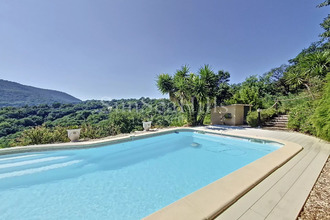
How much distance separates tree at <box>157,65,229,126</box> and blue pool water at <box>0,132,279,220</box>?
173 inches

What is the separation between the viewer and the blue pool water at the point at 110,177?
91.6 inches

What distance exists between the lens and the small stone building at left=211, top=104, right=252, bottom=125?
33.0ft

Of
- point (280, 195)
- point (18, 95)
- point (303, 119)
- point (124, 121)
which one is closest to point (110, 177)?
point (280, 195)

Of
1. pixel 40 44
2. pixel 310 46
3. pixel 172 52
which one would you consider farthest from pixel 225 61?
pixel 310 46

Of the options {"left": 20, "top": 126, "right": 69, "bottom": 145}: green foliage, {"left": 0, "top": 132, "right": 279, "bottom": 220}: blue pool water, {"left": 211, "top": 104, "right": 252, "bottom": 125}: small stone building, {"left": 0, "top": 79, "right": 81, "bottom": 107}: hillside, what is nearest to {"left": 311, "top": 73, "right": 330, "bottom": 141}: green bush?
{"left": 0, "top": 132, "right": 279, "bottom": 220}: blue pool water

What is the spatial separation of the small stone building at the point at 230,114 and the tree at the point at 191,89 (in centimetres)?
105

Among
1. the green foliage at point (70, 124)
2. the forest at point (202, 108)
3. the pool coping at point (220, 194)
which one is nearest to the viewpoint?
the pool coping at point (220, 194)

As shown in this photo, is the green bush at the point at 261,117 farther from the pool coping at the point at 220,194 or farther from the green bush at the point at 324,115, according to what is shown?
the pool coping at the point at 220,194

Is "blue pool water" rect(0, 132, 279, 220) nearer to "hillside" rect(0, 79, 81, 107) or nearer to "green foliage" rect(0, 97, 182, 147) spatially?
"green foliage" rect(0, 97, 182, 147)

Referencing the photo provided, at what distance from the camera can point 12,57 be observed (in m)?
10.6

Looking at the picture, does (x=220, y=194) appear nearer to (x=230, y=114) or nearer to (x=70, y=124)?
(x=230, y=114)

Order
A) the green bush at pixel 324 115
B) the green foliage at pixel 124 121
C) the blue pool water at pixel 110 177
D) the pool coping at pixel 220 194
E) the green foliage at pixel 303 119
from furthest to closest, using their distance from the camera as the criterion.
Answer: the green foliage at pixel 124 121 < the green foliage at pixel 303 119 < the green bush at pixel 324 115 < the blue pool water at pixel 110 177 < the pool coping at pixel 220 194

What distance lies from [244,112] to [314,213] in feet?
33.8

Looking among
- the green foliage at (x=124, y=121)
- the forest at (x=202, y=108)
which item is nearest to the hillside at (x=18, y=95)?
the forest at (x=202, y=108)
